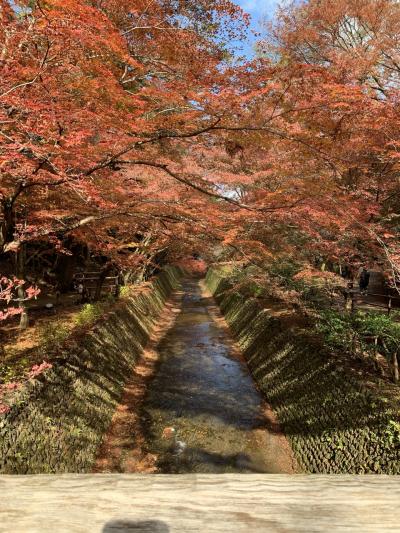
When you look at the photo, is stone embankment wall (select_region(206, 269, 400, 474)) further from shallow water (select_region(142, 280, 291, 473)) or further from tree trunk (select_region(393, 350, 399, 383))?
shallow water (select_region(142, 280, 291, 473))

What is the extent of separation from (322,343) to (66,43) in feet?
28.3

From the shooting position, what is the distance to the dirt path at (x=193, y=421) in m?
7.46

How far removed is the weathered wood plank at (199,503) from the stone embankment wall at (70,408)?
4.70m

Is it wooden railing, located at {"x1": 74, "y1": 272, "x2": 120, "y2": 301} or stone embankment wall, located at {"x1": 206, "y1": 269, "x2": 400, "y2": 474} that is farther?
wooden railing, located at {"x1": 74, "y1": 272, "x2": 120, "y2": 301}

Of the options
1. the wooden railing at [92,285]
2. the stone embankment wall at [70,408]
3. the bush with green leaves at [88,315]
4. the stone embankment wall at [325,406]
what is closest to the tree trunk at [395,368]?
the stone embankment wall at [325,406]

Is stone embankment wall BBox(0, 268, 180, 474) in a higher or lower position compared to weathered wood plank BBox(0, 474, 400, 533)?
lower

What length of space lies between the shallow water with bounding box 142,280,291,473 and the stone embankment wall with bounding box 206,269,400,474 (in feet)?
2.19

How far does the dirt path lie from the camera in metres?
7.46

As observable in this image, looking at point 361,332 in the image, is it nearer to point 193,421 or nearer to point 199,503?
point 193,421

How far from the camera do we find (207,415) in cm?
934

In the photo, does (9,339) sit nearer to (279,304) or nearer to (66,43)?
(66,43)

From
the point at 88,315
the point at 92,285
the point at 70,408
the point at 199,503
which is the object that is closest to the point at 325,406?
the point at 70,408

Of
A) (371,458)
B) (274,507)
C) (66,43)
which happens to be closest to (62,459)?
(371,458)

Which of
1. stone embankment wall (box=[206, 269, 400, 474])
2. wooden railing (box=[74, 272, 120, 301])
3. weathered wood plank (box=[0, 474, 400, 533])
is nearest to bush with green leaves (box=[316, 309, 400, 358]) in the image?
stone embankment wall (box=[206, 269, 400, 474])
